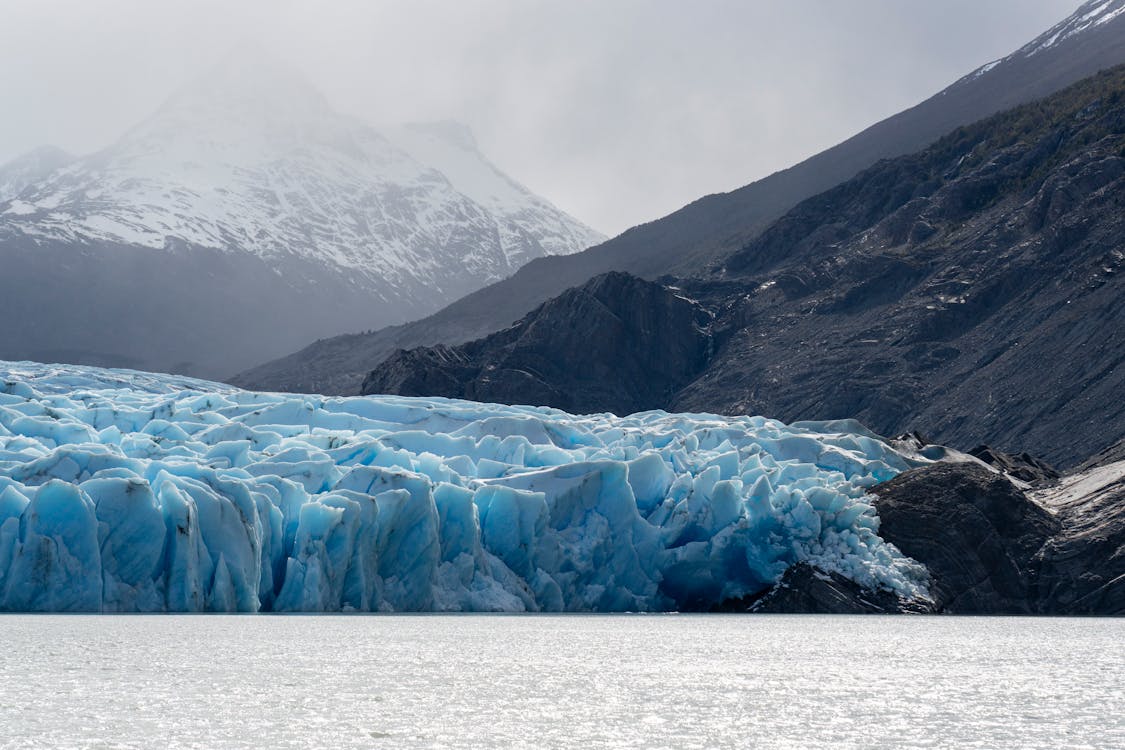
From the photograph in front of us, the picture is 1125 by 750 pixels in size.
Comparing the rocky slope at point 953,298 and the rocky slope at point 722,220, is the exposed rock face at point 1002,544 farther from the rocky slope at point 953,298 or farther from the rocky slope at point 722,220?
the rocky slope at point 722,220

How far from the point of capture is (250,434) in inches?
1439

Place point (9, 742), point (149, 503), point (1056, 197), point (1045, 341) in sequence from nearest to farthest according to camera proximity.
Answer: point (9, 742) < point (149, 503) < point (1045, 341) < point (1056, 197)

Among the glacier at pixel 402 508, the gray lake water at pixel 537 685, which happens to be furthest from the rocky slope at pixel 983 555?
the gray lake water at pixel 537 685

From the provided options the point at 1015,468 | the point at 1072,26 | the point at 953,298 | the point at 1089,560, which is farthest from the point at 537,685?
the point at 1072,26

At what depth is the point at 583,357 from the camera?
95.6 m

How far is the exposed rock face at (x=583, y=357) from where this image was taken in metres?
90.5

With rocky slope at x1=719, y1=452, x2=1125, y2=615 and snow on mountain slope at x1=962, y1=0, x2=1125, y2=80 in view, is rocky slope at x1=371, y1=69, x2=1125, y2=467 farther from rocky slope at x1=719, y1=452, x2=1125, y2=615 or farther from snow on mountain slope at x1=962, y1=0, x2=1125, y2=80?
snow on mountain slope at x1=962, y1=0, x2=1125, y2=80

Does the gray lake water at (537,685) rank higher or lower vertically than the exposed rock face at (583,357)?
lower

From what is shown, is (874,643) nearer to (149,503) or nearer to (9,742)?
(149,503)

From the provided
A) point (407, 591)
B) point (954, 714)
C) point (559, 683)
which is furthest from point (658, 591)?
point (954, 714)

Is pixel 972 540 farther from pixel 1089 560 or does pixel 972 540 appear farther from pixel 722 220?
pixel 722 220

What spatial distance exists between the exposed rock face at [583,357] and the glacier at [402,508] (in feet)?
154

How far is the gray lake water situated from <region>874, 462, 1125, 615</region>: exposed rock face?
7.69 m

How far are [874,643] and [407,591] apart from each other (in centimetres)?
1121
